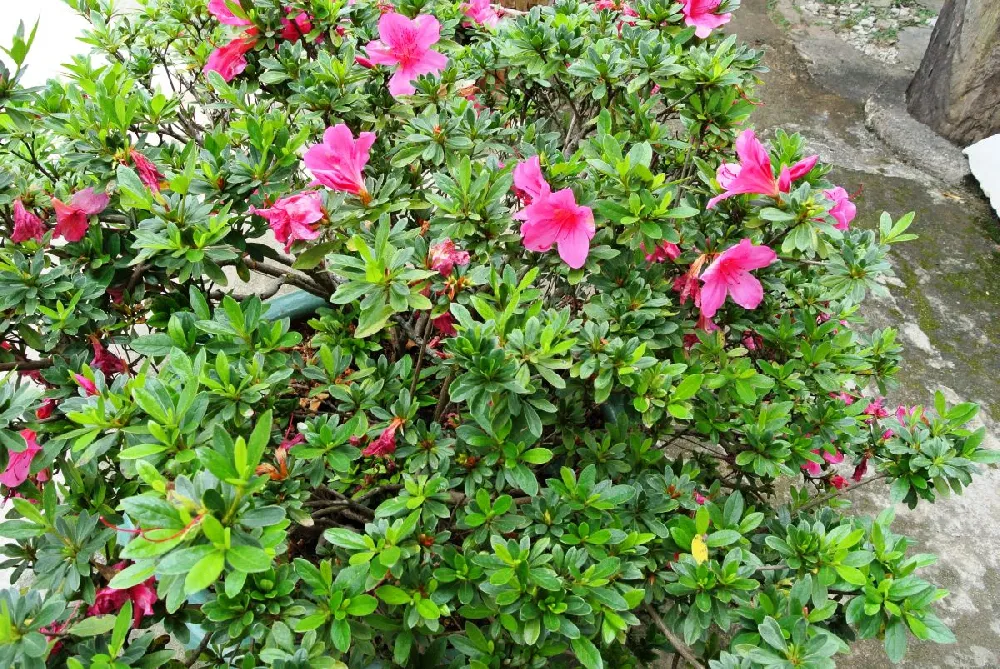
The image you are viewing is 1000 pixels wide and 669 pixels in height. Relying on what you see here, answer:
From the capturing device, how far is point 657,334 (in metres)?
1.12

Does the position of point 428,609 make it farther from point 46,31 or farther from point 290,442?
point 46,31

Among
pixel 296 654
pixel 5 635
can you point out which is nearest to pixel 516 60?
pixel 296 654

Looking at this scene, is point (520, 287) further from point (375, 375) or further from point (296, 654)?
point (296, 654)

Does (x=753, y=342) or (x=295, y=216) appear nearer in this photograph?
(x=295, y=216)

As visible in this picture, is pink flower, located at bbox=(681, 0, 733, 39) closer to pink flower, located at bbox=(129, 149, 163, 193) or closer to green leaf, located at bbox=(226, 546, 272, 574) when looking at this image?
pink flower, located at bbox=(129, 149, 163, 193)

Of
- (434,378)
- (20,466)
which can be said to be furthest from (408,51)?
(20,466)

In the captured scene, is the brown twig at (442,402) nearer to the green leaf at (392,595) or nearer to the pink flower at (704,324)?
the green leaf at (392,595)

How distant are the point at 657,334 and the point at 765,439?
261 millimetres

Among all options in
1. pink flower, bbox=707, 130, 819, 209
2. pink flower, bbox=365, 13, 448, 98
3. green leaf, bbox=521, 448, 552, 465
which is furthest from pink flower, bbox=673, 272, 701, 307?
pink flower, bbox=365, 13, 448, 98

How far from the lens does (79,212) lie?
111 centimetres

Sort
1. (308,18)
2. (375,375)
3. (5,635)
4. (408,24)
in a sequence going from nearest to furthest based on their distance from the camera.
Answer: (5,635) < (375,375) < (408,24) < (308,18)

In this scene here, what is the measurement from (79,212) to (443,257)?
616 millimetres

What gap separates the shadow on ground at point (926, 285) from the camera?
1892 millimetres

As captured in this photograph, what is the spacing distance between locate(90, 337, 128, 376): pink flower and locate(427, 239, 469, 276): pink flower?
1.93 feet
